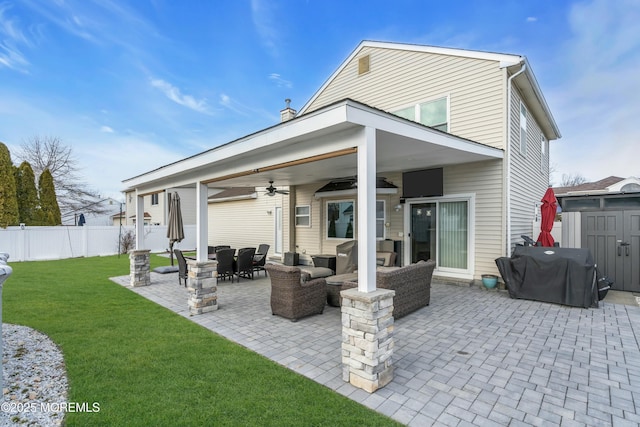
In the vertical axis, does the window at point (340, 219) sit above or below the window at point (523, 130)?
below

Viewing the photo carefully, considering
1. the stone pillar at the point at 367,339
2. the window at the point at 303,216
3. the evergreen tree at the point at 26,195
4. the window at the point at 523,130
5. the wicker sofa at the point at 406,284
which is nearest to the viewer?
the stone pillar at the point at 367,339

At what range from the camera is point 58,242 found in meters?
14.8

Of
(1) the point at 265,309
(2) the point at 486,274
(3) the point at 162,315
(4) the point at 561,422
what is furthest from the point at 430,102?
(3) the point at 162,315

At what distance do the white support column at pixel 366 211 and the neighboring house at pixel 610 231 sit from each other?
7385mm

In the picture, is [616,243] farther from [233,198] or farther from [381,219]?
[233,198]

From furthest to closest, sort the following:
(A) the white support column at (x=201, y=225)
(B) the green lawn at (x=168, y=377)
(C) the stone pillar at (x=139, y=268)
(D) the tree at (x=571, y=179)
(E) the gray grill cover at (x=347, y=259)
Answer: (D) the tree at (x=571, y=179), (C) the stone pillar at (x=139, y=268), (E) the gray grill cover at (x=347, y=259), (A) the white support column at (x=201, y=225), (B) the green lawn at (x=168, y=377)

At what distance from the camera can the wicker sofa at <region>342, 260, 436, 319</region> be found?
4887 millimetres

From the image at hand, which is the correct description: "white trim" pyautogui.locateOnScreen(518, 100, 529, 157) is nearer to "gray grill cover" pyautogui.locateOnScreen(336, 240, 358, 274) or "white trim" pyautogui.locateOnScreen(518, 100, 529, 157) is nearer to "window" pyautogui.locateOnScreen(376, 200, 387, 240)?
"window" pyautogui.locateOnScreen(376, 200, 387, 240)

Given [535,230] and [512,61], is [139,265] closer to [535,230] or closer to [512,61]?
[512,61]

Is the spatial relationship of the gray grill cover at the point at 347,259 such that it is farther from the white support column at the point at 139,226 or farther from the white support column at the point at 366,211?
the white support column at the point at 139,226

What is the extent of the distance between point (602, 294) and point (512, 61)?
5.43m

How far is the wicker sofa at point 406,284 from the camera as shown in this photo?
4.89 meters

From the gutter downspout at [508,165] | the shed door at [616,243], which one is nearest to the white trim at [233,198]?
the gutter downspout at [508,165]

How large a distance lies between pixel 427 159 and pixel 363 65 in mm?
5092
